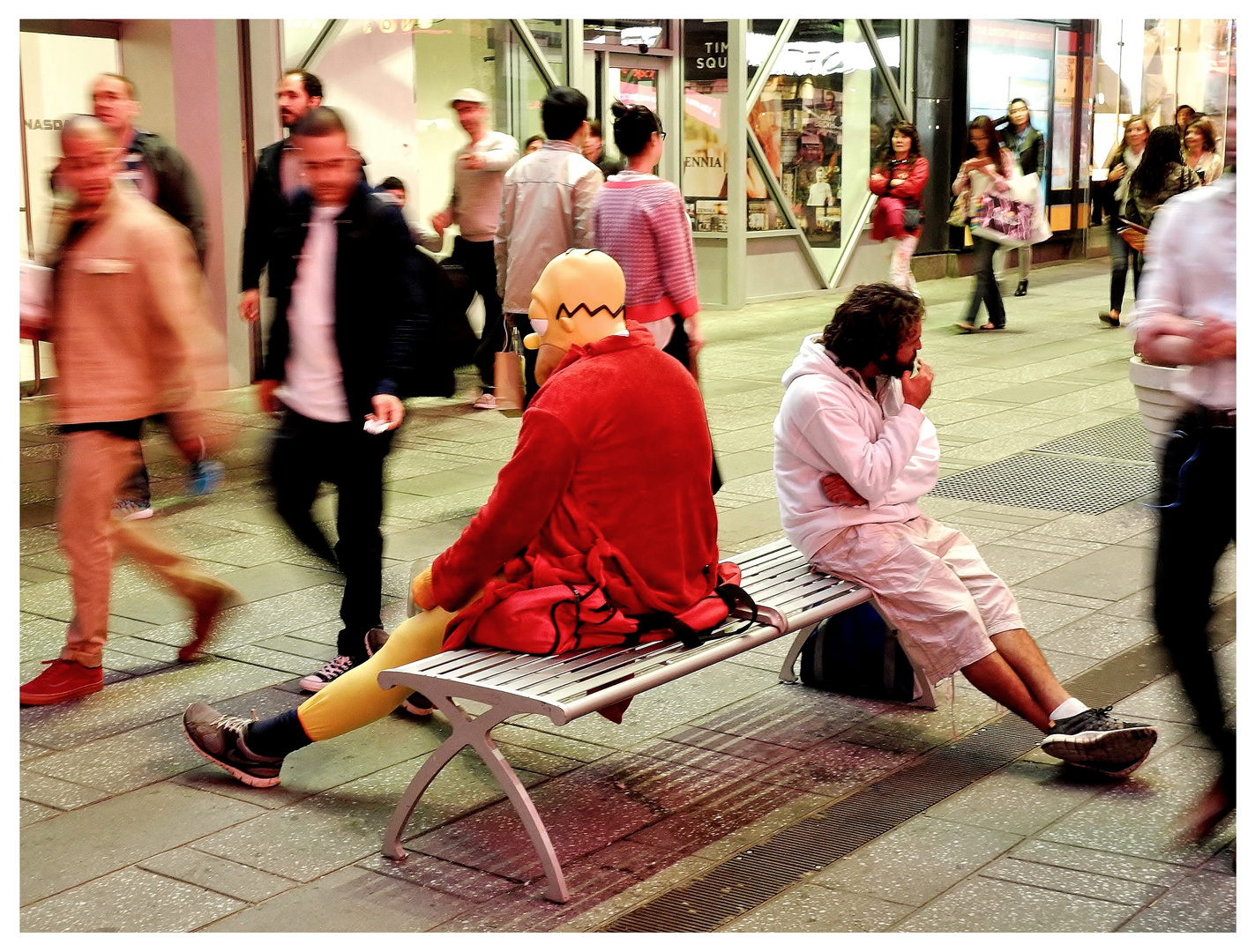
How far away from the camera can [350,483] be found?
4.82 metres

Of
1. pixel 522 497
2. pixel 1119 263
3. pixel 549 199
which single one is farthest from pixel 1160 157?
pixel 522 497

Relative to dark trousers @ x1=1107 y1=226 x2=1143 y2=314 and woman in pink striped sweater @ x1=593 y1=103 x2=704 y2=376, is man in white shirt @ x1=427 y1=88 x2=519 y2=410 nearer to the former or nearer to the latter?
woman in pink striped sweater @ x1=593 y1=103 x2=704 y2=376

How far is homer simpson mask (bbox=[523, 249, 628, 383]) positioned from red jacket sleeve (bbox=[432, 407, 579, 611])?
247mm

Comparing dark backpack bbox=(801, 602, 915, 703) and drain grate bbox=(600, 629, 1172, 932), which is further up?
dark backpack bbox=(801, 602, 915, 703)

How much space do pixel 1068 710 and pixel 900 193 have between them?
9736 mm

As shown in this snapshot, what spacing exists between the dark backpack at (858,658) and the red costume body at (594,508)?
112 cm

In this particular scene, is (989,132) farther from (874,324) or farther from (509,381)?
(874,324)

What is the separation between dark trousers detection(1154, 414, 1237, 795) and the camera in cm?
334

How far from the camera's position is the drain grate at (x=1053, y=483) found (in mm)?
7465

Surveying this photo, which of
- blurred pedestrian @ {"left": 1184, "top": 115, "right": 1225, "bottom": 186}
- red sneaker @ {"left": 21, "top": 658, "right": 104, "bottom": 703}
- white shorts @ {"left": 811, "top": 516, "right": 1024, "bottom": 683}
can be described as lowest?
red sneaker @ {"left": 21, "top": 658, "right": 104, "bottom": 703}

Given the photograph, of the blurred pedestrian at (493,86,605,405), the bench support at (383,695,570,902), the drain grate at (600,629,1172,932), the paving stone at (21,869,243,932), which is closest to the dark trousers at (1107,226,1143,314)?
the blurred pedestrian at (493,86,605,405)

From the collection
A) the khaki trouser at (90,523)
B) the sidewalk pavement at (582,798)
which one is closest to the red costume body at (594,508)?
the sidewalk pavement at (582,798)

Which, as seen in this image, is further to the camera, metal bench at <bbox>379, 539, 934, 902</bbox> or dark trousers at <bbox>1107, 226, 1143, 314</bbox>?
dark trousers at <bbox>1107, 226, 1143, 314</bbox>
